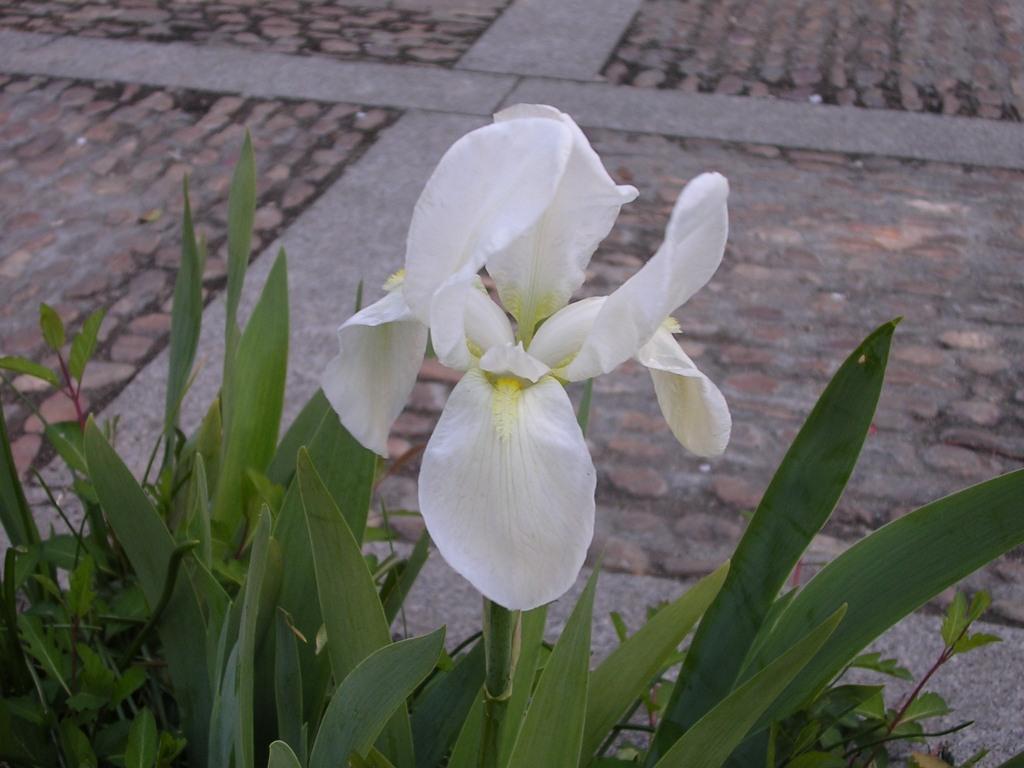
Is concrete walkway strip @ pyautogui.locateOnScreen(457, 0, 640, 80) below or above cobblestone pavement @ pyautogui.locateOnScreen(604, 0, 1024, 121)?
→ above

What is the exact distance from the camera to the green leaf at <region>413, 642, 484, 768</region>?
52.9 inches

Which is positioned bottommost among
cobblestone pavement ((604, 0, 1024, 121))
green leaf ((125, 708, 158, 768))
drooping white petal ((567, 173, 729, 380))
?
cobblestone pavement ((604, 0, 1024, 121))

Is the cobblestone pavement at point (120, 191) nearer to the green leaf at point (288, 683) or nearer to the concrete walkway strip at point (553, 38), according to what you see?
the concrete walkway strip at point (553, 38)

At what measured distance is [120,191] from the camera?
380cm

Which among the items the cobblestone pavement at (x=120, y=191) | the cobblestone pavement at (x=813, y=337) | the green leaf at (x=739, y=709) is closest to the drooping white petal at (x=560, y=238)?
the green leaf at (x=739, y=709)

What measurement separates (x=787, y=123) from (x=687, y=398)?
144 inches

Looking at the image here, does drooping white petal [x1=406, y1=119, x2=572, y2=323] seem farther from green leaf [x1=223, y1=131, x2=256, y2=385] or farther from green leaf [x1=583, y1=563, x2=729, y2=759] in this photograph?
green leaf [x1=223, y1=131, x2=256, y2=385]

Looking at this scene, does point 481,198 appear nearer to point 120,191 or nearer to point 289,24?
point 120,191

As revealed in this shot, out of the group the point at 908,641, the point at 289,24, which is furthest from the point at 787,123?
the point at 908,641

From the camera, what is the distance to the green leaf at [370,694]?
3.27 feet

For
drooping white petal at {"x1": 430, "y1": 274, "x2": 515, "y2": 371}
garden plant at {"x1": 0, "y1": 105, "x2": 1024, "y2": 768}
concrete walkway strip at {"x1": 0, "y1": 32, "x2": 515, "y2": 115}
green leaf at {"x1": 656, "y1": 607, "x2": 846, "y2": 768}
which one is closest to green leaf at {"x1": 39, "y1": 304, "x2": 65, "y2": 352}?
garden plant at {"x1": 0, "y1": 105, "x2": 1024, "y2": 768}

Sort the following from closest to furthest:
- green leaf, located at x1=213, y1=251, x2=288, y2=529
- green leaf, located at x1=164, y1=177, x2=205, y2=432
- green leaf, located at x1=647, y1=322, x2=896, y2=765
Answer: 1. green leaf, located at x1=647, y1=322, x2=896, y2=765
2. green leaf, located at x1=164, y1=177, x2=205, y2=432
3. green leaf, located at x1=213, y1=251, x2=288, y2=529

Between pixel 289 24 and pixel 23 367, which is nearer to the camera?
pixel 23 367

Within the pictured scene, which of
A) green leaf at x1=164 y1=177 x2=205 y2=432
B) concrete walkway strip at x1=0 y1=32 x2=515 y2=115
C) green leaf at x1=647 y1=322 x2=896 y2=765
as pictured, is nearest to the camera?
green leaf at x1=647 y1=322 x2=896 y2=765
